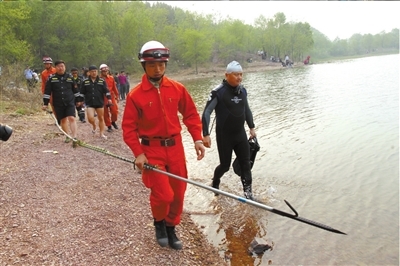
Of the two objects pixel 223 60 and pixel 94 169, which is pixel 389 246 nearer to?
pixel 94 169

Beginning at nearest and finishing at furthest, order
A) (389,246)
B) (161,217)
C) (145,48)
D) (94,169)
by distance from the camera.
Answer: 1. (145,48)
2. (161,217)
3. (389,246)
4. (94,169)

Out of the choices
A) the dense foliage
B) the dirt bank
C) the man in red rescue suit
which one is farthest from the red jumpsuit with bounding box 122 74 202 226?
the dense foliage

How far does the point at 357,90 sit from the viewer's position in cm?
2116

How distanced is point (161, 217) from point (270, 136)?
7.46 metres

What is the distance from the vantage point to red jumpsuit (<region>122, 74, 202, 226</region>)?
3520 millimetres

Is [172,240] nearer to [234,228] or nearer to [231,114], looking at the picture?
[234,228]

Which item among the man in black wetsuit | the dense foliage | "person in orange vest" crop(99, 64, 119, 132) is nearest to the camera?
the man in black wetsuit

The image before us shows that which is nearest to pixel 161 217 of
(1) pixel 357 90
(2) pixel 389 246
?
(2) pixel 389 246

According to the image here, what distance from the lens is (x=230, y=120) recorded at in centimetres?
533

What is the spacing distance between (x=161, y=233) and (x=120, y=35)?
172 ft

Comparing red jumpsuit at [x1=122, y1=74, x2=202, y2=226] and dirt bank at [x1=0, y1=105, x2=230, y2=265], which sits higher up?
red jumpsuit at [x1=122, y1=74, x2=202, y2=226]

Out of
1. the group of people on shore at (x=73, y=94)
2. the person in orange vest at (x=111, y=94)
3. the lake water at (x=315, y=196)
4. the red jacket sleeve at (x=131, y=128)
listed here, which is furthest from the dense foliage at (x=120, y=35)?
the red jacket sleeve at (x=131, y=128)

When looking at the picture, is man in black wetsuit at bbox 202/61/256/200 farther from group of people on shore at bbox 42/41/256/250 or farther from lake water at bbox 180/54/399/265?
group of people on shore at bbox 42/41/256/250

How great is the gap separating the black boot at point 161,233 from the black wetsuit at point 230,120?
1.69m
